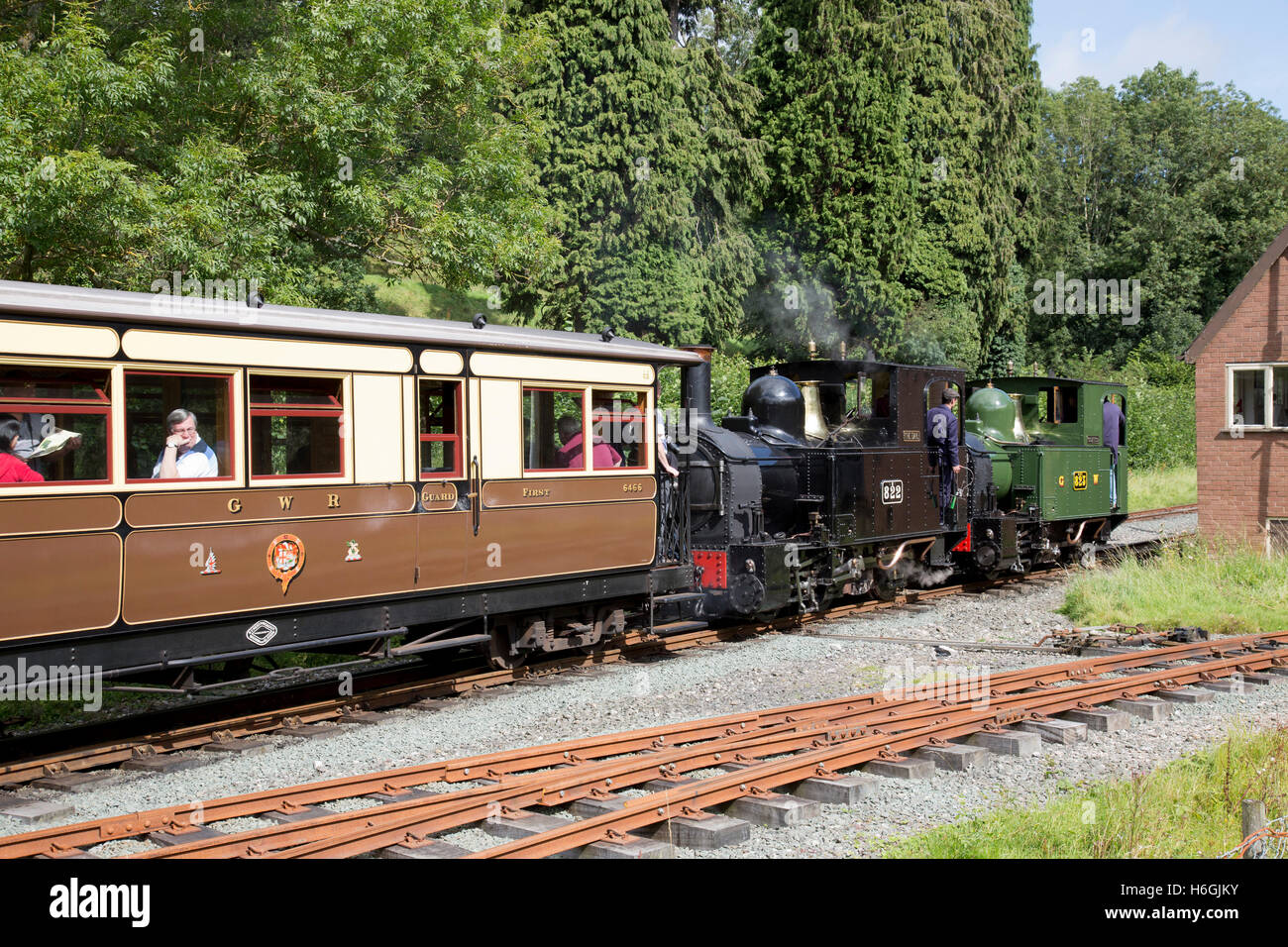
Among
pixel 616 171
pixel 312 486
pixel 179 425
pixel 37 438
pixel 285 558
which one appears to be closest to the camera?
pixel 37 438

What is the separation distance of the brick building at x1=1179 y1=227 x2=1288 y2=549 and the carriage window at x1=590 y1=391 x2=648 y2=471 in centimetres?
1084

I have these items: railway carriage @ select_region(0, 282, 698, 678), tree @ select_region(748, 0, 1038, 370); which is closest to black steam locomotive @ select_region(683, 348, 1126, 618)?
railway carriage @ select_region(0, 282, 698, 678)

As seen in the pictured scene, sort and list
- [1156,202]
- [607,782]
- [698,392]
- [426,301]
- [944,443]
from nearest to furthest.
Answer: [607,782]
[698,392]
[944,443]
[426,301]
[1156,202]

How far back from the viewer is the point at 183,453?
7.46 meters

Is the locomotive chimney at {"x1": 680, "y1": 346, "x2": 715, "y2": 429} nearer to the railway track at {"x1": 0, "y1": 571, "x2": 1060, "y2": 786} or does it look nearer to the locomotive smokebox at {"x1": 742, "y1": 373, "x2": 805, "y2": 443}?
the locomotive smokebox at {"x1": 742, "y1": 373, "x2": 805, "y2": 443}

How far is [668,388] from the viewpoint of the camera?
19.8 metres

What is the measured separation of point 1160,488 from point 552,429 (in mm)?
26848

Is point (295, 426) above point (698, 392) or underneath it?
underneath

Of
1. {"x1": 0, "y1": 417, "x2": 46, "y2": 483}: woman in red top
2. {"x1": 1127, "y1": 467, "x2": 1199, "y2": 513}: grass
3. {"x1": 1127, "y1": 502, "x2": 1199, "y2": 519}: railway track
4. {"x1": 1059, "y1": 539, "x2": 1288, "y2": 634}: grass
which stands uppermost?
{"x1": 0, "y1": 417, "x2": 46, "y2": 483}: woman in red top

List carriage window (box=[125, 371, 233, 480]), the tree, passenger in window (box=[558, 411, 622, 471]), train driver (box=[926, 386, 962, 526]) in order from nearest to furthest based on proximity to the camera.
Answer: carriage window (box=[125, 371, 233, 480]) → passenger in window (box=[558, 411, 622, 471]) → train driver (box=[926, 386, 962, 526]) → the tree

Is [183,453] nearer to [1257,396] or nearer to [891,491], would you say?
[891,491]

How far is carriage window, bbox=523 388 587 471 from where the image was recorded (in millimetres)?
9797

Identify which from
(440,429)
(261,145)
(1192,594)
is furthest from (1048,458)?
(261,145)

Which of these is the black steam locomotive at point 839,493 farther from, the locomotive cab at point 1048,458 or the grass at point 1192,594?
the grass at point 1192,594
